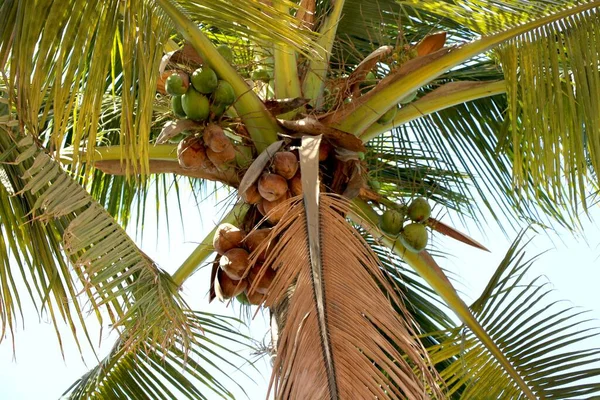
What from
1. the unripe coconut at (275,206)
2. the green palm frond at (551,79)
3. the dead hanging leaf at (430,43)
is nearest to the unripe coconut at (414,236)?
the green palm frond at (551,79)

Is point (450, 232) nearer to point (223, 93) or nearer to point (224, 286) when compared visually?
point (224, 286)

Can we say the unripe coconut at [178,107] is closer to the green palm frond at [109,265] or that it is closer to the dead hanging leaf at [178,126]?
the dead hanging leaf at [178,126]

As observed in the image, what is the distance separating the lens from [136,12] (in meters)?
2.56

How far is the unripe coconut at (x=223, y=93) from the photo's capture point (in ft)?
9.16

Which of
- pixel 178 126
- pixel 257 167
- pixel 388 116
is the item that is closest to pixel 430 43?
pixel 388 116

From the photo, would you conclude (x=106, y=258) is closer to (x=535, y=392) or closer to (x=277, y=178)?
(x=277, y=178)

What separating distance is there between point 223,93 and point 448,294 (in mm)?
1201

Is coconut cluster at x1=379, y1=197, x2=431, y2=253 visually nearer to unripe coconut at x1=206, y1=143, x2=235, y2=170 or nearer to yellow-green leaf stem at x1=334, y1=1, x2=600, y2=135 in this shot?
yellow-green leaf stem at x1=334, y1=1, x2=600, y2=135

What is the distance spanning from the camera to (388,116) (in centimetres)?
321

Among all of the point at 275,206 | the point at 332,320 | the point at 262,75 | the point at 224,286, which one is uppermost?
the point at 262,75

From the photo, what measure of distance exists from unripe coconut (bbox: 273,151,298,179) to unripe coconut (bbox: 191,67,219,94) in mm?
301

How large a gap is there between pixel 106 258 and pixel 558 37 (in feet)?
5.84

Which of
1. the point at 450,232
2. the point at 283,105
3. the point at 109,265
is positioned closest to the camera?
the point at 109,265

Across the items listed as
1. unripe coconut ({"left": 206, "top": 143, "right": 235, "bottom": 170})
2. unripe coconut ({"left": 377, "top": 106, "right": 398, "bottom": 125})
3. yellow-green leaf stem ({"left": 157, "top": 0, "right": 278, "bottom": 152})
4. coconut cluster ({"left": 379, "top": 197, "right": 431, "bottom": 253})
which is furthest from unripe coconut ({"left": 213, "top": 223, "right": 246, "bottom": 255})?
unripe coconut ({"left": 377, "top": 106, "right": 398, "bottom": 125})
